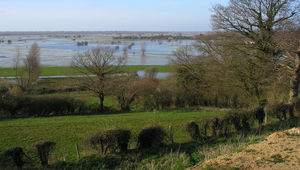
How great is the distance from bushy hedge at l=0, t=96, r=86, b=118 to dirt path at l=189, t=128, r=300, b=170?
768 inches

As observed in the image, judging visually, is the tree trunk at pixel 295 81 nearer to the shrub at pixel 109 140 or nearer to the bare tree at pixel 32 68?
the shrub at pixel 109 140

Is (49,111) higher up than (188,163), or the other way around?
(188,163)

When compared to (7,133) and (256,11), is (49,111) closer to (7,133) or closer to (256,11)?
(7,133)

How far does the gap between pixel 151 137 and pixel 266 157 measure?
4.92 m

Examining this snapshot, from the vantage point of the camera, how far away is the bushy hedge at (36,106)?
2239 centimetres

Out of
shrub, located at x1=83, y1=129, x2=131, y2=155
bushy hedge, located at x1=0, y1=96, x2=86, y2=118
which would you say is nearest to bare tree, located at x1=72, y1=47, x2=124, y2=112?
bushy hedge, located at x1=0, y1=96, x2=86, y2=118

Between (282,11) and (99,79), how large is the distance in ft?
59.2

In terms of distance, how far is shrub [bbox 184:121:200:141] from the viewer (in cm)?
1216

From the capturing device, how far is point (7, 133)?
14.9 m

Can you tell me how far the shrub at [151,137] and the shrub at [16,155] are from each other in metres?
4.80

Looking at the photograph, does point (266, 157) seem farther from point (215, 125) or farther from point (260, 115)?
point (260, 115)

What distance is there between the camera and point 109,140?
1051 centimetres

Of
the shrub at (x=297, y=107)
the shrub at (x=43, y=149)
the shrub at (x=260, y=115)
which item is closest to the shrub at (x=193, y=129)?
the shrub at (x=260, y=115)

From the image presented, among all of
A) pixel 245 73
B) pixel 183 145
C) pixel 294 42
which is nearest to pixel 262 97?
pixel 245 73
